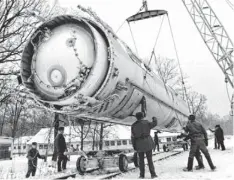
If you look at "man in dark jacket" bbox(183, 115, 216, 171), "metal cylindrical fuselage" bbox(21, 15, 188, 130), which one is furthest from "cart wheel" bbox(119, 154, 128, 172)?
"metal cylindrical fuselage" bbox(21, 15, 188, 130)

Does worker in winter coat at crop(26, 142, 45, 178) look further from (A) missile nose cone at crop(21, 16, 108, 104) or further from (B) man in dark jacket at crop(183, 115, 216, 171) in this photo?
(B) man in dark jacket at crop(183, 115, 216, 171)

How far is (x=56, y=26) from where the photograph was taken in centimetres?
493

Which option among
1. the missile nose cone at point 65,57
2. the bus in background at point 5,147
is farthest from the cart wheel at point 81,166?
the bus in background at point 5,147

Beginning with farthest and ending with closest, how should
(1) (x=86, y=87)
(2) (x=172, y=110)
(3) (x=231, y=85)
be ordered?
(3) (x=231, y=85), (2) (x=172, y=110), (1) (x=86, y=87)

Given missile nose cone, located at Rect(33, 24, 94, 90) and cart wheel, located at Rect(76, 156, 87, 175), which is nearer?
missile nose cone, located at Rect(33, 24, 94, 90)

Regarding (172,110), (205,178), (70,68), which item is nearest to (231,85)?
(172,110)

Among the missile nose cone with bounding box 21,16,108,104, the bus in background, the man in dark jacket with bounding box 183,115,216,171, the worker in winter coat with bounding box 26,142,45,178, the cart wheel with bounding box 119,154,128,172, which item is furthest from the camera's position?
the bus in background

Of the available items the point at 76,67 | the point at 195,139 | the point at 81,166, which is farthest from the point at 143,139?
the point at 81,166

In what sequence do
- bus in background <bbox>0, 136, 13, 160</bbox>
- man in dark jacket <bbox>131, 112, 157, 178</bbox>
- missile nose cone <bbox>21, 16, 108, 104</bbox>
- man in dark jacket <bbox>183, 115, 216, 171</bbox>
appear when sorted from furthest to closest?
1. bus in background <bbox>0, 136, 13, 160</bbox>
2. man in dark jacket <bbox>183, 115, 216, 171</bbox>
3. man in dark jacket <bbox>131, 112, 157, 178</bbox>
4. missile nose cone <bbox>21, 16, 108, 104</bbox>

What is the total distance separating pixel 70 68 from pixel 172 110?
18.9 ft

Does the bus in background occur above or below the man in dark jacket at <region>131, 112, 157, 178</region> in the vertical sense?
below

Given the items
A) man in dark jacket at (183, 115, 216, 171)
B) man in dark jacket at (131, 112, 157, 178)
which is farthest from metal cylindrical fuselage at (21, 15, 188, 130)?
Result: man in dark jacket at (183, 115, 216, 171)

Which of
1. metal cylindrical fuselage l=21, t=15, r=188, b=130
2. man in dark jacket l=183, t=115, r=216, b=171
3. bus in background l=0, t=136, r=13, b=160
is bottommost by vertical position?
bus in background l=0, t=136, r=13, b=160

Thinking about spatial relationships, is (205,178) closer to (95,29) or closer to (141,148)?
(141,148)
